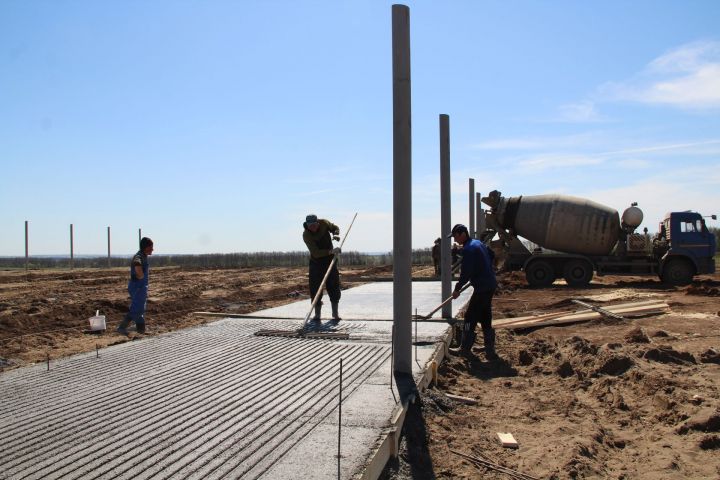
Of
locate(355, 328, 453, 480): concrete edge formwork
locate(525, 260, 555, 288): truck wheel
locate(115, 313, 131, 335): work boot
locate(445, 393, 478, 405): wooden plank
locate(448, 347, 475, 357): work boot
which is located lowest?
locate(445, 393, 478, 405): wooden plank

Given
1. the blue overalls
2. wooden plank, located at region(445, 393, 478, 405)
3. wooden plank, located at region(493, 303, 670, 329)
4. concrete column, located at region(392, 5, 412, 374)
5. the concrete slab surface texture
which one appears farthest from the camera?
wooden plank, located at region(493, 303, 670, 329)

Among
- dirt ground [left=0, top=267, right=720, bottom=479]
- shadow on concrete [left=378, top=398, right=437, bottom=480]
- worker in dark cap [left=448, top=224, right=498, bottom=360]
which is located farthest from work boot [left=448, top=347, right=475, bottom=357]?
shadow on concrete [left=378, top=398, right=437, bottom=480]

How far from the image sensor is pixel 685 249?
54.1 feet

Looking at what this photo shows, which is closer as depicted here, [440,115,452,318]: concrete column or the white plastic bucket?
[440,115,452,318]: concrete column

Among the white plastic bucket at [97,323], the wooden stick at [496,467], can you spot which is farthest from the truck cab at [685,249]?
the wooden stick at [496,467]

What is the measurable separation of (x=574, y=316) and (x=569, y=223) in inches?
304

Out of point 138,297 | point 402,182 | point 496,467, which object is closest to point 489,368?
point 402,182

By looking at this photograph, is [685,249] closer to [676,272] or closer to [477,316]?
[676,272]

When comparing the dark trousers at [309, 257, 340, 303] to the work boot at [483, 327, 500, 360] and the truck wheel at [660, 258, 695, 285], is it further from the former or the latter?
the truck wheel at [660, 258, 695, 285]

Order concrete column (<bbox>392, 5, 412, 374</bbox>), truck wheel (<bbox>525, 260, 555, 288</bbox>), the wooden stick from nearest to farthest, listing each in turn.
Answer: the wooden stick, concrete column (<bbox>392, 5, 412, 374</bbox>), truck wheel (<bbox>525, 260, 555, 288</bbox>)

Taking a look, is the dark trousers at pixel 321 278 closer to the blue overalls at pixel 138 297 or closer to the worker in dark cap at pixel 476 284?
the worker in dark cap at pixel 476 284

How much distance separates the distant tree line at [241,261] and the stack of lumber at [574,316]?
2582cm

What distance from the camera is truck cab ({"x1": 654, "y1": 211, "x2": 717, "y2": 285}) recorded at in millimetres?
16469

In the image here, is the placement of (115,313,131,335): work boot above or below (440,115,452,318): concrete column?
below
